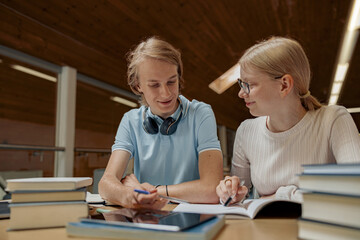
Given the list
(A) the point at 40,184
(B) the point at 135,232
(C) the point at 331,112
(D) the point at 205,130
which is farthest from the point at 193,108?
(B) the point at 135,232

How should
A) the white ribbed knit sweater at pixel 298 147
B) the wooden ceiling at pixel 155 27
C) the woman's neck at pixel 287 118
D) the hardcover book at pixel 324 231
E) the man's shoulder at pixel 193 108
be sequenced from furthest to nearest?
the wooden ceiling at pixel 155 27 < the man's shoulder at pixel 193 108 < the woman's neck at pixel 287 118 < the white ribbed knit sweater at pixel 298 147 < the hardcover book at pixel 324 231

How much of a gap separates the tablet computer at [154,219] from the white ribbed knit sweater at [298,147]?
1.70ft

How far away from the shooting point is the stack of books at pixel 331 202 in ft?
1.60

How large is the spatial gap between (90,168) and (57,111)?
909 millimetres

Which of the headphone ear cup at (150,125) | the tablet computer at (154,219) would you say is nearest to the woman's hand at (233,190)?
the tablet computer at (154,219)

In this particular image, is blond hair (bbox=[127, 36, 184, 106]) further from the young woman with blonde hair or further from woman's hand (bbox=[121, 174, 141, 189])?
woman's hand (bbox=[121, 174, 141, 189])

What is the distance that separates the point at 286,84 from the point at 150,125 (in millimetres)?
626

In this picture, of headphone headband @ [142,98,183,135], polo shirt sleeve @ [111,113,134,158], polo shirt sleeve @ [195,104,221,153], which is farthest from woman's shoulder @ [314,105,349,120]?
polo shirt sleeve @ [111,113,134,158]

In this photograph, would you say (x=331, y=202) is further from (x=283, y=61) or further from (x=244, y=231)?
(x=283, y=61)

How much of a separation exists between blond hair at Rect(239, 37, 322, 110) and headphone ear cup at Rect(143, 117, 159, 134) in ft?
1.58

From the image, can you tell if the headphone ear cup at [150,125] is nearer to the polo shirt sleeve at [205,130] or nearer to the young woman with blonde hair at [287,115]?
the polo shirt sleeve at [205,130]

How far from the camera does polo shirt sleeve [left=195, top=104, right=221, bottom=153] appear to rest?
1.35 meters

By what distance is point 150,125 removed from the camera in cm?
143

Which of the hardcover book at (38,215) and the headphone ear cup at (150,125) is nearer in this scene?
the hardcover book at (38,215)
